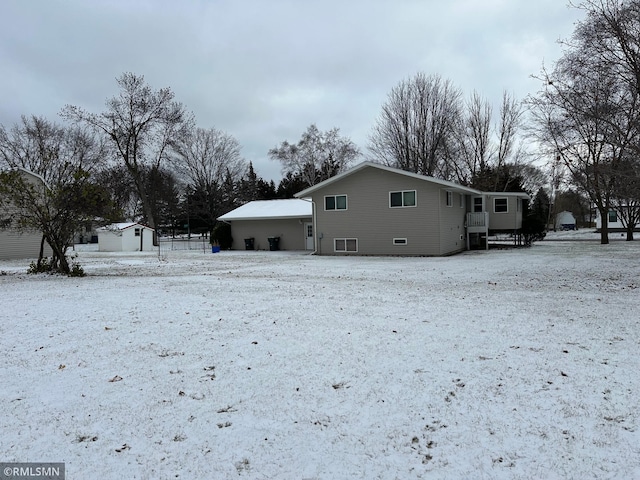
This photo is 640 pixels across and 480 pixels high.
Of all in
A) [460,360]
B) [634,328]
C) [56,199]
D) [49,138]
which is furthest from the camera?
[49,138]

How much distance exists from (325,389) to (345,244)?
741 inches

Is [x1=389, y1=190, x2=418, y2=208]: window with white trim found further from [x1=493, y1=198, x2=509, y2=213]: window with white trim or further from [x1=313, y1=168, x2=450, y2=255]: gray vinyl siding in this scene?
[x1=493, y1=198, x2=509, y2=213]: window with white trim

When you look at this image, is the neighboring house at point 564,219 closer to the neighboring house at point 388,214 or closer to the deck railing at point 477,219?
the deck railing at point 477,219

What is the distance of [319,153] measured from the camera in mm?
46250

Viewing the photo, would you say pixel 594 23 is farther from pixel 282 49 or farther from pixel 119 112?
pixel 119 112

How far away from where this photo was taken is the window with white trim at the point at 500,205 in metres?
25.1

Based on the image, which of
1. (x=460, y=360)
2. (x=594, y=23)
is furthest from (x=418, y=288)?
(x=594, y=23)

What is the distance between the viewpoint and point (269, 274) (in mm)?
12992

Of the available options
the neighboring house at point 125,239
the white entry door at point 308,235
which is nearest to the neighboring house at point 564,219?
the white entry door at point 308,235

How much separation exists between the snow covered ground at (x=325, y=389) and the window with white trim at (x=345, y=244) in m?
14.6

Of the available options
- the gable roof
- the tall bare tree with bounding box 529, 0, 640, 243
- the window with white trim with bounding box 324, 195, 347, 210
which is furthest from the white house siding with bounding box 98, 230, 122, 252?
the tall bare tree with bounding box 529, 0, 640, 243

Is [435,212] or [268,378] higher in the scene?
[435,212]

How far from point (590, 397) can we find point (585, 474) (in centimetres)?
126

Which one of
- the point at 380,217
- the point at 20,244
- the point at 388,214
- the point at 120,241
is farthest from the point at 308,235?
the point at 20,244
